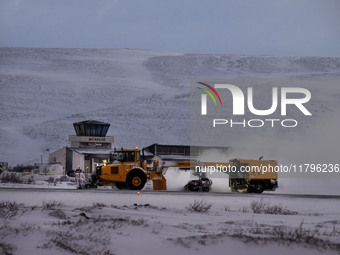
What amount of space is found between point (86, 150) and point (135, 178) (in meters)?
30.9

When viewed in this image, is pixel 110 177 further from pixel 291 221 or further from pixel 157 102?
pixel 157 102

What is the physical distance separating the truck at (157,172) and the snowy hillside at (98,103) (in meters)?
76.3

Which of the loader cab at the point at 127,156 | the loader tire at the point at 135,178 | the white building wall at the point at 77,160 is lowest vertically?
the loader tire at the point at 135,178

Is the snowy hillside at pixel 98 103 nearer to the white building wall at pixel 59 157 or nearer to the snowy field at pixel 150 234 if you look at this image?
the white building wall at pixel 59 157

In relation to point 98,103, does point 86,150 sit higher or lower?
lower

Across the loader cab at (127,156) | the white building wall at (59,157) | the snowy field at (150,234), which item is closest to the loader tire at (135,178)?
the loader cab at (127,156)

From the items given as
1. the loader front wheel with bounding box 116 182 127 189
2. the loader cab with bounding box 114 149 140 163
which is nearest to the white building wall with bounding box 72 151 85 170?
the loader front wheel with bounding box 116 182 127 189

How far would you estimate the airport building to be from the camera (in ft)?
183

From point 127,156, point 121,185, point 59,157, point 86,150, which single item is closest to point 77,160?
point 86,150

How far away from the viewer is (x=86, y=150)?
193 ft

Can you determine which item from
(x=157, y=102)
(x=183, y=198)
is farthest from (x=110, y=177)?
(x=157, y=102)

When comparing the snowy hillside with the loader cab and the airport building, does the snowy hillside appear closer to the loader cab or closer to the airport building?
the airport building

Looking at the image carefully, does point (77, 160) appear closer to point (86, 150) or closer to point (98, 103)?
point (86, 150)

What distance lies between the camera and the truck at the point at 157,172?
2875cm
